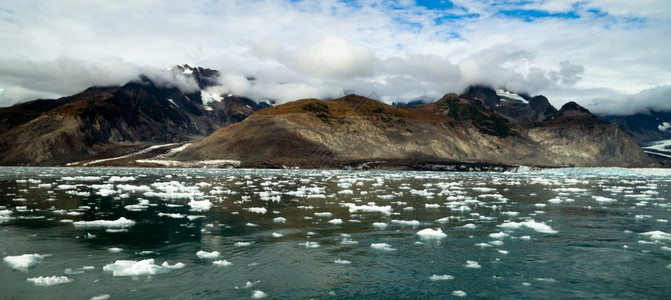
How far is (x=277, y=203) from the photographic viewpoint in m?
31.3

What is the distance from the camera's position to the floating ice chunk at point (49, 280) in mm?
11477

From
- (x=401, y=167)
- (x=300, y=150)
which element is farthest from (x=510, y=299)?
(x=300, y=150)

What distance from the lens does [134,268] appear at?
41.4 feet

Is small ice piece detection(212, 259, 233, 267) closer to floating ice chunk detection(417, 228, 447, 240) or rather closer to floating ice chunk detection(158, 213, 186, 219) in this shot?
floating ice chunk detection(417, 228, 447, 240)

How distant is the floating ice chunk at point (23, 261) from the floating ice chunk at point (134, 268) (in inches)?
89.5

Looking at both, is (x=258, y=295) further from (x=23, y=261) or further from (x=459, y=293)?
(x=23, y=261)

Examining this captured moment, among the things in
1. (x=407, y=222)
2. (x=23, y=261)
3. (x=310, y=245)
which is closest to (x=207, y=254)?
(x=310, y=245)

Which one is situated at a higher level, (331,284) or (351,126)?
(351,126)

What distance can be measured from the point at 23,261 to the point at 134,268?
11.4ft

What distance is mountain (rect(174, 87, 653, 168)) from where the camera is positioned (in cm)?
15050

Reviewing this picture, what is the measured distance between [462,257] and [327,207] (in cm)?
1475

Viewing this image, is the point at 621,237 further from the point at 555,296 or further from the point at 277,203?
the point at 277,203

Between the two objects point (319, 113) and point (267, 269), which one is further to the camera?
point (319, 113)

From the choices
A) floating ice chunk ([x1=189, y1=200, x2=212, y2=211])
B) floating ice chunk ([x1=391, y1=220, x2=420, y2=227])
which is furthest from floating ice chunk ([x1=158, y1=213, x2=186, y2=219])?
floating ice chunk ([x1=391, y1=220, x2=420, y2=227])
